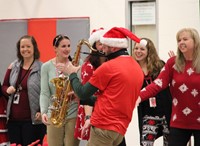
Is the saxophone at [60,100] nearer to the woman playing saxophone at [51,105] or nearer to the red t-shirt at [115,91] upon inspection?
the woman playing saxophone at [51,105]

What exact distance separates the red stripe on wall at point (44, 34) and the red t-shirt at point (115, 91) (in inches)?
Result: 157

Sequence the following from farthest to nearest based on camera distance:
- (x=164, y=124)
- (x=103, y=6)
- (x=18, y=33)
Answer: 1. (x=18, y=33)
2. (x=103, y=6)
3. (x=164, y=124)

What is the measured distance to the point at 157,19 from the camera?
22.2 feet

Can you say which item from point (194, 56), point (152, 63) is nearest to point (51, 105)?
point (152, 63)

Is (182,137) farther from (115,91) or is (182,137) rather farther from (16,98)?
(16,98)

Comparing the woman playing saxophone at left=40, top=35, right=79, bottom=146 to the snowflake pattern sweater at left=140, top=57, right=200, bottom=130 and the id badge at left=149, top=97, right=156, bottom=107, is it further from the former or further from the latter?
the id badge at left=149, top=97, right=156, bottom=107

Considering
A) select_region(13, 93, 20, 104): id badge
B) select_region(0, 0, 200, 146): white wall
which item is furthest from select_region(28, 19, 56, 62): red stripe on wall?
select_region(13, 93, 20, 104): id badge

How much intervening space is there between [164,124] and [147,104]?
10.7 inches

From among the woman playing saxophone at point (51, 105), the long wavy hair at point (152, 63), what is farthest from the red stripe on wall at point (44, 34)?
the woman playing saxophone at point (51, 105)

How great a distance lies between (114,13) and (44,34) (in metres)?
1.19

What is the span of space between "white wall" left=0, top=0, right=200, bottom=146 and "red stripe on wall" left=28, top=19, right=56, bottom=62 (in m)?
0.10

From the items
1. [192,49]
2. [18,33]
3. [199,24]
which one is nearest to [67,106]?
[192,49]

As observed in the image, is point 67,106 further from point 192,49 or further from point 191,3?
point 191,3

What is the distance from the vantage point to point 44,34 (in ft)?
24.4
